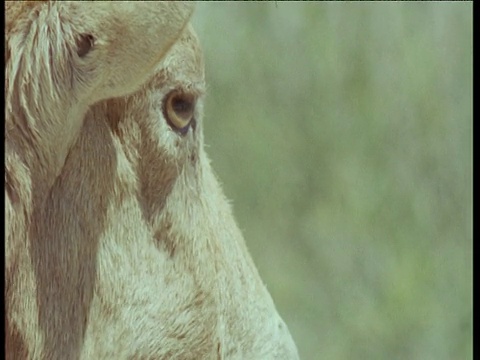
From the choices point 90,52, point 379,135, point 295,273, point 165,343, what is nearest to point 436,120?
point 379,135

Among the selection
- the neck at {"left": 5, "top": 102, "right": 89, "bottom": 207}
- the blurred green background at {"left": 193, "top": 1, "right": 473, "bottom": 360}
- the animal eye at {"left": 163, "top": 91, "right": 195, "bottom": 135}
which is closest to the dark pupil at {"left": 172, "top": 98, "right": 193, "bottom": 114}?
the animal eye at {"left": 163, "top": 91, "right": 195, "bottom": 135}

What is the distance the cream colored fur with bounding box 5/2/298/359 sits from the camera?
1128 millimetres

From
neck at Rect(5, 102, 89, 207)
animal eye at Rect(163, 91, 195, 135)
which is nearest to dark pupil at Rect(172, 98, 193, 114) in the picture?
A: animal eye at Rect(163, 91, 195, 135)

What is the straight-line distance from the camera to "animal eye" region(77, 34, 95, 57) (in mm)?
1103

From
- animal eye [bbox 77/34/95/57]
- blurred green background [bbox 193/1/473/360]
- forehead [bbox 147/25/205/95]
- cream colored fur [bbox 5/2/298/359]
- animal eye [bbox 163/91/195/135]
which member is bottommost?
cream colored fur [bbox 5/2/298/359]

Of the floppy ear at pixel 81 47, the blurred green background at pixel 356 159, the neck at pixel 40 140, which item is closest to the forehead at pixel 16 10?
the floppy ear at pixel 81 47

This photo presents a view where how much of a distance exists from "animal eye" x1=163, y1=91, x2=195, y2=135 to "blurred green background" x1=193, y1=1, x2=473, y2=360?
0.58 m

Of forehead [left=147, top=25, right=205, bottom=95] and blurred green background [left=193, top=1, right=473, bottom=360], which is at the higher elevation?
blurred green background [left=193, top=1, right=473, bottom=360]

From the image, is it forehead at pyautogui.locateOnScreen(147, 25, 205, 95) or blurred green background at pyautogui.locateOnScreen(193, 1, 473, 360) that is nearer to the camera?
forehead at pyautogui.locateOnScreen(147, 25, 205, 95)

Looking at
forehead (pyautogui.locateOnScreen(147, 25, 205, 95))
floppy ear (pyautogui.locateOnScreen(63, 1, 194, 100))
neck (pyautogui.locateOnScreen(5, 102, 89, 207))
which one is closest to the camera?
floppy ear (pyautogui.locateOnScreen(63, 1, 194, 100))

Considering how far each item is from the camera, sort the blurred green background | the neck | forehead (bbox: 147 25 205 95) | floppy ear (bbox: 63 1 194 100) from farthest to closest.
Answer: the blurred green background → forehead (bbox: 147 25 205 95) → the neck → floppy ear (bbox: 63 1 194 100)

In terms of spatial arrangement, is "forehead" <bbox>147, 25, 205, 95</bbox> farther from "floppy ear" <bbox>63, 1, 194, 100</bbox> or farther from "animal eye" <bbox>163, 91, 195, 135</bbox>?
"floppy ear" <bbox>63, 1, 194, 100</bbox>

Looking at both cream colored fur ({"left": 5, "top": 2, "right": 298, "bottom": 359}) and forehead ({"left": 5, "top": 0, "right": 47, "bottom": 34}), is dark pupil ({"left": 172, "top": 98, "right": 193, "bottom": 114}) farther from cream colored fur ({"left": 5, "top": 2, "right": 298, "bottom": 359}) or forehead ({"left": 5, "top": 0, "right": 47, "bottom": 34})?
forehead ({"left": 5, "top": 0, "right": 47, "bottom": 34})

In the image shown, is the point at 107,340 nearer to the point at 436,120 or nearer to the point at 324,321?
the point at 436,120
